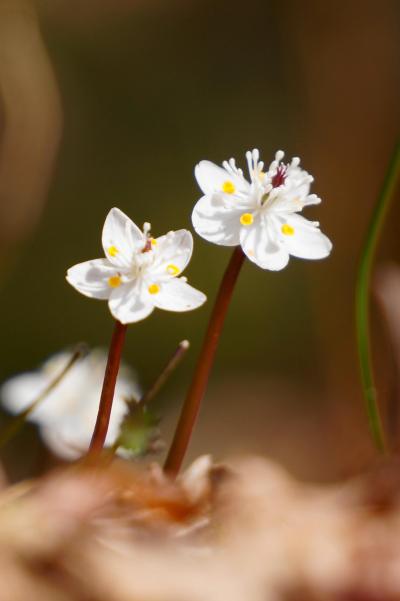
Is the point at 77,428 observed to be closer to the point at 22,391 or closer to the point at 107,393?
the point at 22,391

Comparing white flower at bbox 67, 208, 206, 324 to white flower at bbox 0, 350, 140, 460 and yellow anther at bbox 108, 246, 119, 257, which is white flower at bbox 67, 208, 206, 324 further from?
white flower at bbox 0, 350, 140, 460

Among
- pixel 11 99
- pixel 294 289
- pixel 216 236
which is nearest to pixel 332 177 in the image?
pixel 294 289

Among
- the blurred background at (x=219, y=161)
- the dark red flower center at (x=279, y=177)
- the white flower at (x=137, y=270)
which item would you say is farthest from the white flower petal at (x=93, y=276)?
the blurred background at (x=219, y=161)

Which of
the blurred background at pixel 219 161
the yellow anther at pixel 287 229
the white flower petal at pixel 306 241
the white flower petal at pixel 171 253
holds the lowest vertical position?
the blurred background at pixel 219 161

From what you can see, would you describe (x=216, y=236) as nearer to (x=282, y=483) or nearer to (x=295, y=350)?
(x=282, y=483)

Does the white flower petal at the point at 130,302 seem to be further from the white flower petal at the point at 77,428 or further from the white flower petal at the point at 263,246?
the white flower petal at the point at 77,428

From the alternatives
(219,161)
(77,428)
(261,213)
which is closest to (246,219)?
(261,213)
